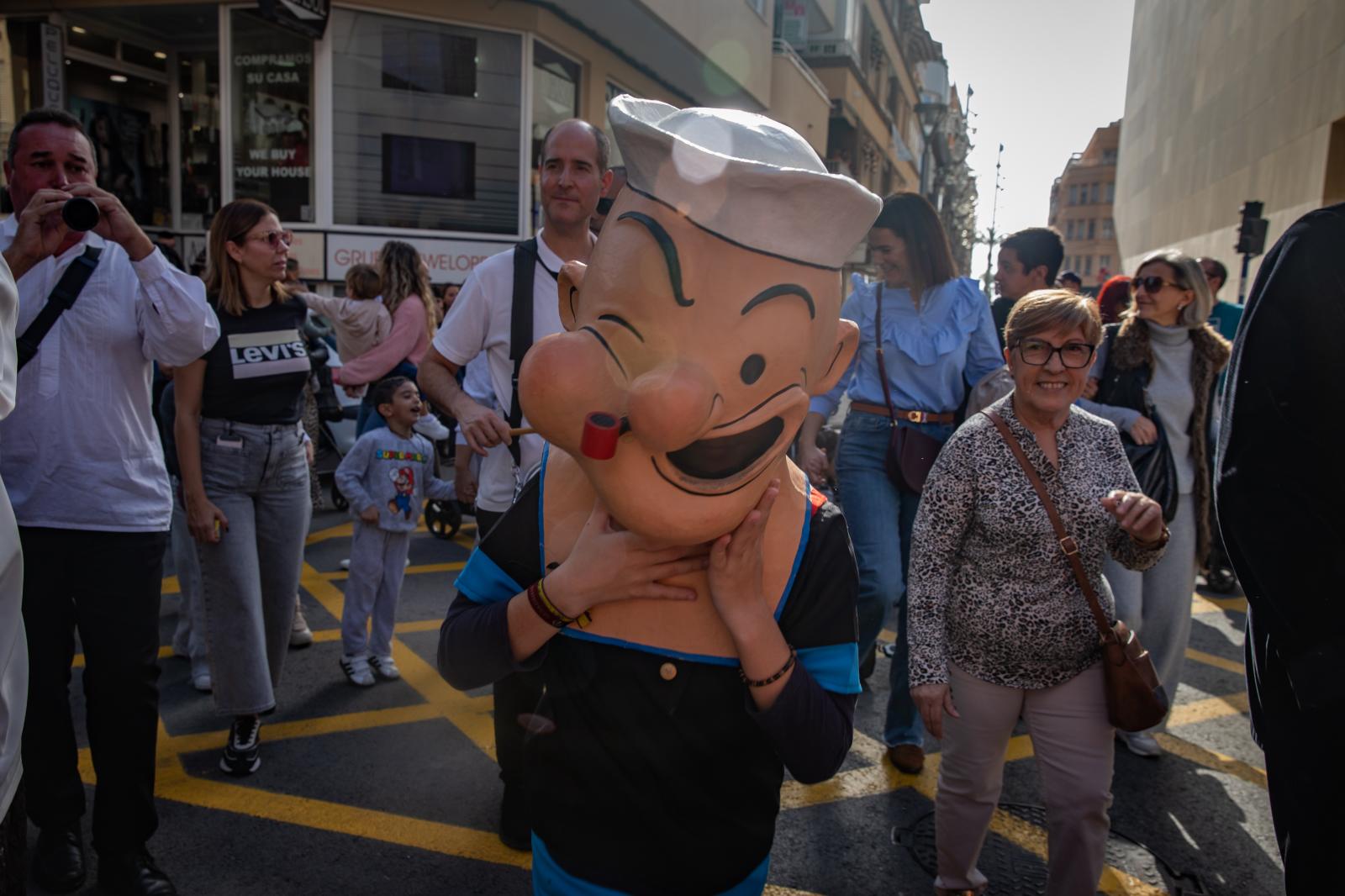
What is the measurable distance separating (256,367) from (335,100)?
9.80m

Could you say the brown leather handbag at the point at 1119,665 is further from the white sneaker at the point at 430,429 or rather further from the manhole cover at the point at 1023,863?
the white sneaker at the point at 430,429

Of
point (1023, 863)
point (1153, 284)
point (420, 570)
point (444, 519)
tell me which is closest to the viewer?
point (1023, 863)

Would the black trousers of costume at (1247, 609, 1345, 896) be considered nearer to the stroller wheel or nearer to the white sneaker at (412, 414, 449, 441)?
the white sneaker at (412, 414, 449, 441)

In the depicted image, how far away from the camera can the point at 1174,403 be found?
4004mm

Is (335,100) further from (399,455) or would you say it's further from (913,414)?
(913,414)

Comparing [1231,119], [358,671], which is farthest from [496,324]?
[1231,119]

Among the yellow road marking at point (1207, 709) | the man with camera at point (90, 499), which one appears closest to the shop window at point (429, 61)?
the man with camera at point (90, 499)

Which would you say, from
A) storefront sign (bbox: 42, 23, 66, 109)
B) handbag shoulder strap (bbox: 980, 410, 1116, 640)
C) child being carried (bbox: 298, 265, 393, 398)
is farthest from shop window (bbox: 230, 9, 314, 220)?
handbag shoulder strap (bbox: 980, 410, 1116, 640)

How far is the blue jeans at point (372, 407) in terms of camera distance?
541 cm

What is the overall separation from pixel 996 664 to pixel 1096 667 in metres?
0.25

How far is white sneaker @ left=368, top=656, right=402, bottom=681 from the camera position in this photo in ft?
14.9

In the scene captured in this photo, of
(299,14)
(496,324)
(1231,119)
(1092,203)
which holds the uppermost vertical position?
(1092,203)

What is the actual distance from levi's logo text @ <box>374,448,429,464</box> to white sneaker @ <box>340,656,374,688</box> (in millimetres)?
938

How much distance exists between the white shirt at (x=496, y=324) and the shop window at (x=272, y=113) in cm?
1013
